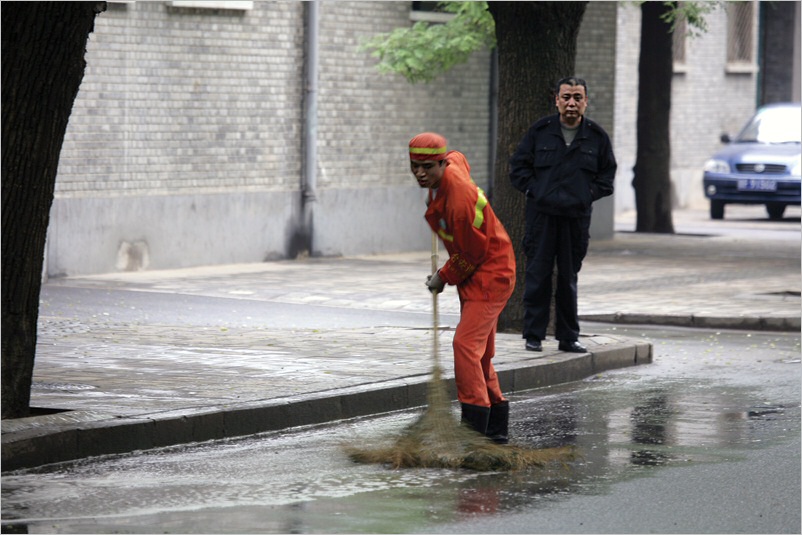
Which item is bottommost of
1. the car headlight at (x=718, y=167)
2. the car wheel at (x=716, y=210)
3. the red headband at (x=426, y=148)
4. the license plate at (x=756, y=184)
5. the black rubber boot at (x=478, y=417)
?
the car wheel at (x=716, y=210)

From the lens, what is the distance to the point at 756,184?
2828 cm

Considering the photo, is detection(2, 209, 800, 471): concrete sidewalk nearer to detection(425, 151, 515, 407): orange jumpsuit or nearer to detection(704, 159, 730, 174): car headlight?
detection(425, 151, 515, 407): orange jumpsuit

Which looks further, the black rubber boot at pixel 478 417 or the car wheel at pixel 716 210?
the car wheel at pixel 716 210

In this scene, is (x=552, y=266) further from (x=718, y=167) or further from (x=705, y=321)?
(x=718, y=167)

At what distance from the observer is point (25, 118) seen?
8.25 m

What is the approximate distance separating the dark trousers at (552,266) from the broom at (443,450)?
10.9 feet

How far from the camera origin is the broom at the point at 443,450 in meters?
7.82

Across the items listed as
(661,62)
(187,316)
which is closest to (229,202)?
(187,316)

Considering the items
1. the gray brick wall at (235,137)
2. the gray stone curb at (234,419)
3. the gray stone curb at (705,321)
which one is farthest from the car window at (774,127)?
the gray stone curb at (234,419)

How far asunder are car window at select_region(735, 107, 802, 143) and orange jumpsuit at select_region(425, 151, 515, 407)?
21.9 metres

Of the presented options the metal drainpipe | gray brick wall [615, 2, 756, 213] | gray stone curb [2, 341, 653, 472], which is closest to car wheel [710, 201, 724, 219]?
gray brick wall [615, 2, 756, 213]

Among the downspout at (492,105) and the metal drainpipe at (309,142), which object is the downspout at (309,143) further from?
the downspout at (492,105)

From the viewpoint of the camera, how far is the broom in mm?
7820

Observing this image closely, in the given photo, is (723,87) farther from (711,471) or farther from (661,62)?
(711,471)
